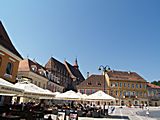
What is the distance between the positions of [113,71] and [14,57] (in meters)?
56.0

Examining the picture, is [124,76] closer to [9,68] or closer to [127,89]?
[127,89]

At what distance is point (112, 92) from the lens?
67.6 meters

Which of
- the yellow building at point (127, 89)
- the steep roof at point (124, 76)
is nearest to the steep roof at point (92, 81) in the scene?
the yellow building at point (127, 89)

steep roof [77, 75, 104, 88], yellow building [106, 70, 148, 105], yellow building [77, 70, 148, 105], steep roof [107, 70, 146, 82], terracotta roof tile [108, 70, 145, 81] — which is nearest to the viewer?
steep roof [77, 75, 104, 88]

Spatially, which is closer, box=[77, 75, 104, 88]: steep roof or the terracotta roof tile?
box=[77, 75, 104, 88]: steep roof

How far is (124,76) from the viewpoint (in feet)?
233

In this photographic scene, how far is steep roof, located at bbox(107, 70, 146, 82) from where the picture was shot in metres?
69.3

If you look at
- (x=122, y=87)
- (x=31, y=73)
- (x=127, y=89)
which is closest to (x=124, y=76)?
(x=122, y=87)

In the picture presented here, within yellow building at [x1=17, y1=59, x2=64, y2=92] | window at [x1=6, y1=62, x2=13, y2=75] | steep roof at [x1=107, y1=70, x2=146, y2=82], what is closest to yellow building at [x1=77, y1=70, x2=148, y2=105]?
steep roof at [x1=107, y1=70, x2=146, y2=82]

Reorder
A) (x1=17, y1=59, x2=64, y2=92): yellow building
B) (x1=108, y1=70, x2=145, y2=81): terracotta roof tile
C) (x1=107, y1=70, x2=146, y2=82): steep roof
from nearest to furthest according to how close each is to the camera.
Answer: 1. (x1=17, y1=59, x2=64, y2=92): yellow building
2. (x1=107, y1=70, x2=146, y2=82): steep roof
3. (x1=108, y1=70, x2=145, y2=81): terracotta roof tile

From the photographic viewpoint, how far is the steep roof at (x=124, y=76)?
227 ft

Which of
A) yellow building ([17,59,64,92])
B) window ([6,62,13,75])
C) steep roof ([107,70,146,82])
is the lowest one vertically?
window ([6,62,13,75])

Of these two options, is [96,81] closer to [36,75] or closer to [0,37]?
[36,75]

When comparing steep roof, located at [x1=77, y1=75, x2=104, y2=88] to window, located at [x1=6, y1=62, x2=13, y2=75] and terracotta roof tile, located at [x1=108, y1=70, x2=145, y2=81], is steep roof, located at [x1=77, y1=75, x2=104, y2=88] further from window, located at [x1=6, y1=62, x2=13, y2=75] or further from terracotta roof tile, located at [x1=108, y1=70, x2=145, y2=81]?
window, located at [x1=6, y1=62, x2=13, y2=75]
